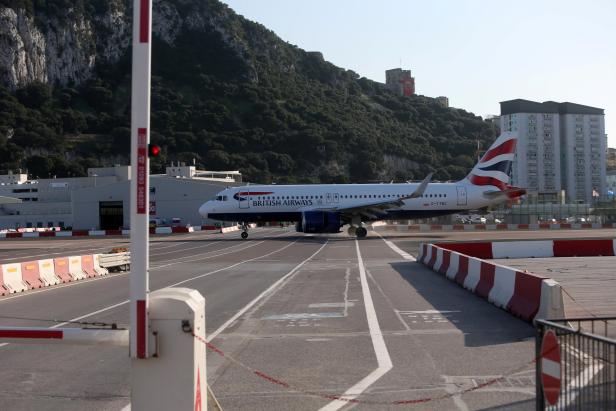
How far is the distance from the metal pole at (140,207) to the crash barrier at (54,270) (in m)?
15.0

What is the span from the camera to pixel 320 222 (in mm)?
47000

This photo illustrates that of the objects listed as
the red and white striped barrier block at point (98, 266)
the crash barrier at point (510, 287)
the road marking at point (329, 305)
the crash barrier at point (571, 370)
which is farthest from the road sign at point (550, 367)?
the red and white striped barrier block at point (98, 266)

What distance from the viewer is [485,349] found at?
10.3 m

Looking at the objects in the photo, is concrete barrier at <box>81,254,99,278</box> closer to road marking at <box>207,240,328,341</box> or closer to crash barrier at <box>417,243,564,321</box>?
road marking at <box>207,240,328,341</box>

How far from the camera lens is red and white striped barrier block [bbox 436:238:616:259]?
30156 mm

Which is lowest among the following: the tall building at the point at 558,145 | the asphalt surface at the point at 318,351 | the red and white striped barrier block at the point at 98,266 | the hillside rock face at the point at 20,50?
the asphalt surface at the point at 318,351

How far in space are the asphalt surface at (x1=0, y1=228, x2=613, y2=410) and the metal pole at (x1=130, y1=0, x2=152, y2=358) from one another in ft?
6.77

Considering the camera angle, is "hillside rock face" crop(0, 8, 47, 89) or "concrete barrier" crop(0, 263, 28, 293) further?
"hillside rock face" crop(0, 8, 47, 89)

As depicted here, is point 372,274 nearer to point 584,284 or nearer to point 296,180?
point 584,284

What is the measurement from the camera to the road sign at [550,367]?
546 cm

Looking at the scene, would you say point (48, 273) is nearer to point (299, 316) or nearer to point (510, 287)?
point (299, 316)

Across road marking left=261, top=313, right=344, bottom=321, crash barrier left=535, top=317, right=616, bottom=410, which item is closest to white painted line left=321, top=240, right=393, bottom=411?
road marking left=261, top=313, right=344, bottom=321

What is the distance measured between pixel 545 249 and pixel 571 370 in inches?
1036

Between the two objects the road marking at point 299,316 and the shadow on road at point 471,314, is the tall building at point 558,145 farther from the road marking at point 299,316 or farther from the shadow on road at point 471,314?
the road marking at point 299,316
